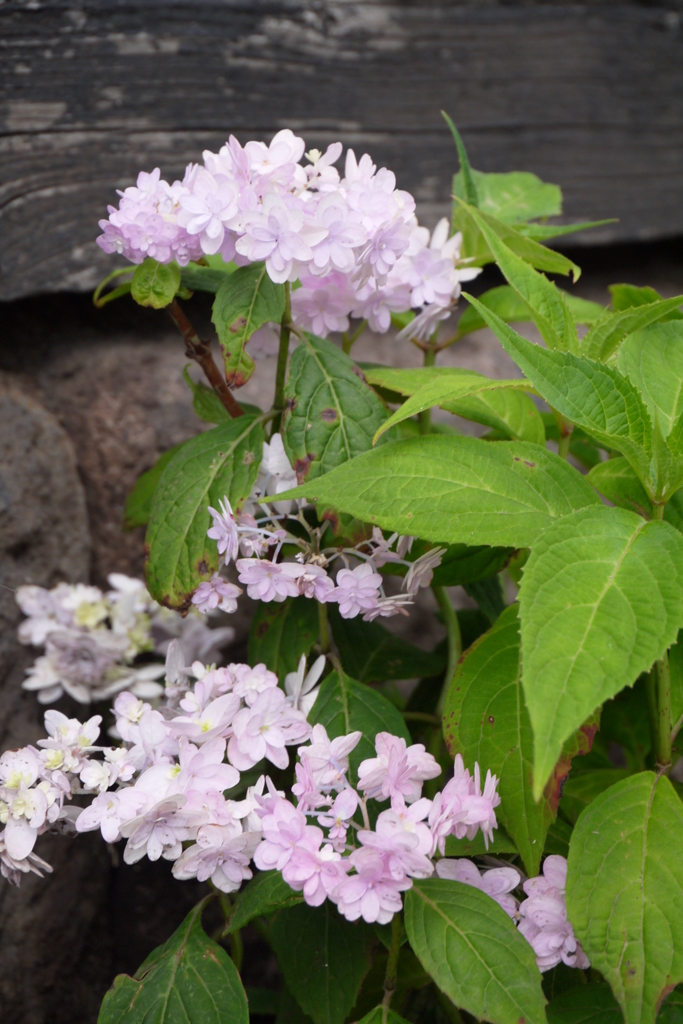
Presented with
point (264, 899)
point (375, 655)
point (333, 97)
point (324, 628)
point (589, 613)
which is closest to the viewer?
point (589, 613)

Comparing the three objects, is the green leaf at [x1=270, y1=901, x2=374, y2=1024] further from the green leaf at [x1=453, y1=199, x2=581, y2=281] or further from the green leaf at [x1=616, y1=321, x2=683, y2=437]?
the green leaf at [x1=453, y1=199, x2=581, y2=281]

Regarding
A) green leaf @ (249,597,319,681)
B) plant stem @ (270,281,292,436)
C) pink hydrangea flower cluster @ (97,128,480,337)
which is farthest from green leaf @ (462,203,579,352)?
green leaf @ (249,597,319,681)

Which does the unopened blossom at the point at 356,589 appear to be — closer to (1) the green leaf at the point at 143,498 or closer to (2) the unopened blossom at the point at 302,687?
(2) the unopened blossom at the point at 302,687

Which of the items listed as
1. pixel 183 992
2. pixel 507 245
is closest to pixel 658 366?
pixel 507 245

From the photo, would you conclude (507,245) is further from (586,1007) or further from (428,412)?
(586,1007)

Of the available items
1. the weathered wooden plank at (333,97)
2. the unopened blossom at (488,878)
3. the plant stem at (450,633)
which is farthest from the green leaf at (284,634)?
the weathered wooden plank at (333,97)

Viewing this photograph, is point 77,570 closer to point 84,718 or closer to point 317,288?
point 84,718
